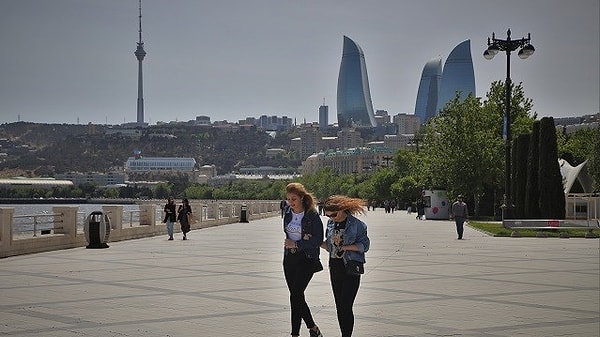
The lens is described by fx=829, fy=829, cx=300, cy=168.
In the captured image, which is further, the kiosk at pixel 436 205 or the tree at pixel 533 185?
the kiosk at pixel 436 205

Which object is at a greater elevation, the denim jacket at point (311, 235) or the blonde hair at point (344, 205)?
the blonde hair at point (344, 205)

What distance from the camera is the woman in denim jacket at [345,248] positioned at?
26.1 feet

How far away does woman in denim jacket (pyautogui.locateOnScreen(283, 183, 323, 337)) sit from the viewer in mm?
8422

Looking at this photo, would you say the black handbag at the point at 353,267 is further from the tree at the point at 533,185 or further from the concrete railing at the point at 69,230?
the tree at the point at 533,185

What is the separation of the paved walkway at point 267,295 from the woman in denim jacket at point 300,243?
0.85 metres

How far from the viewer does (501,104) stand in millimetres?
67625

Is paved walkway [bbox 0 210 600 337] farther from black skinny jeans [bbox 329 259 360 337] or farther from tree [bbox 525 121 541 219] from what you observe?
tree [bbox 525 121 541 219]

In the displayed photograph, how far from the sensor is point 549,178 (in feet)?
133

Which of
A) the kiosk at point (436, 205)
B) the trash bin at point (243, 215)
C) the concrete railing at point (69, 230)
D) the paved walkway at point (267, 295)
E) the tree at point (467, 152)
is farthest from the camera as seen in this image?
the tree at point (467, 152)

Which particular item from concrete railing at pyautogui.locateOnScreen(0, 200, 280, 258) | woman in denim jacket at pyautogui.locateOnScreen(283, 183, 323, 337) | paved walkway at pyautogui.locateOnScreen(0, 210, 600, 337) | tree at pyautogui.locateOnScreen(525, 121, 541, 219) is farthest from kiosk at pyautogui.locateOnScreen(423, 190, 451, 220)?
woman in denim jacket at pyautogui.locateOnScreen(283, 183, 323, 337)

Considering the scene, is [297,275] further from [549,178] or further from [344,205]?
[549,178]

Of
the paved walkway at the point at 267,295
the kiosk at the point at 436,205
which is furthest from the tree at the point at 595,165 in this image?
the paved walkway at the point at 267,295

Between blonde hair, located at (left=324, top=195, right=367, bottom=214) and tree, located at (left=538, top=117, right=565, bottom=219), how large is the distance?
3400cm

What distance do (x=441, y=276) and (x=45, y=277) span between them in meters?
7.30
